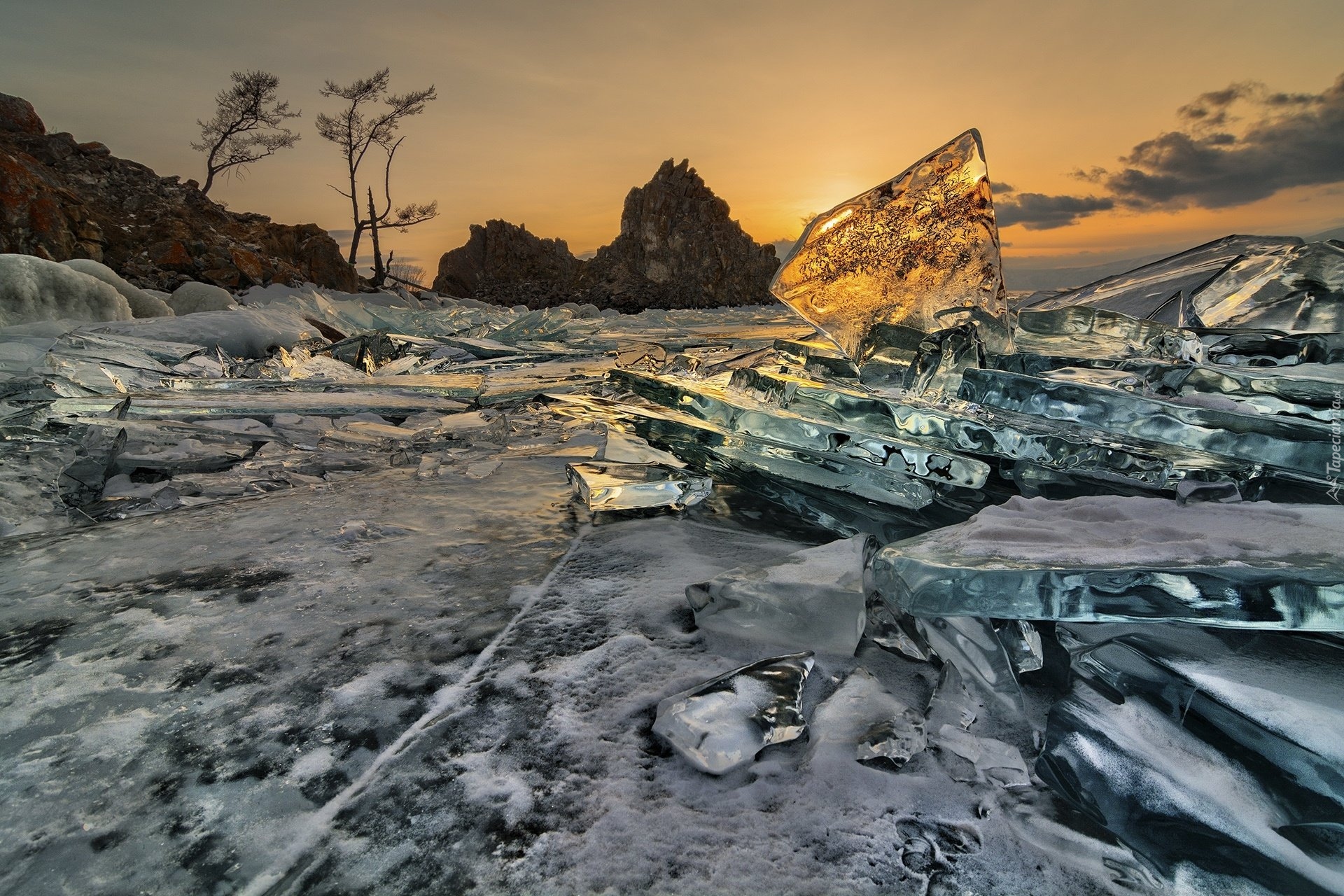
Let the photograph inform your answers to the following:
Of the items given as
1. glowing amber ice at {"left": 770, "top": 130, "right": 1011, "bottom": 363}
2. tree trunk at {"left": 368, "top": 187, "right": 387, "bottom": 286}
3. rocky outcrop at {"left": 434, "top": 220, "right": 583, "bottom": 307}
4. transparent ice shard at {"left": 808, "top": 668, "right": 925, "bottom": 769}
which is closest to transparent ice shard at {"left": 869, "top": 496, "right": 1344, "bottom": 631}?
transparent ice shard at {"left": 808, "top": 668, "right": 925, "bottom": 769}

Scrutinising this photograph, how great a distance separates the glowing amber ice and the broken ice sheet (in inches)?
40.5

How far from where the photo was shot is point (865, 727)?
67cm

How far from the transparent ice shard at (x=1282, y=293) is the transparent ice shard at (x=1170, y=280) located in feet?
0.33

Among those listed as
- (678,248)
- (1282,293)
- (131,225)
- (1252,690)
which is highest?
(678,248)

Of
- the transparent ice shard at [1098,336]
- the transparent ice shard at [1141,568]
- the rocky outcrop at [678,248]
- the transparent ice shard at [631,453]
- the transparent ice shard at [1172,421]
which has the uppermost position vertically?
the rocky outcrop at [678,248]

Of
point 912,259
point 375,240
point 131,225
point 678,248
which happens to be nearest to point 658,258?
point 678,248

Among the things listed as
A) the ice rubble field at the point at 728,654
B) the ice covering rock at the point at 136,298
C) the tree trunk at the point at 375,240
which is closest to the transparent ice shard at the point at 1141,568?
the ice rubble field at the point at 728,654

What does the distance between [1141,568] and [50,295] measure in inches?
271

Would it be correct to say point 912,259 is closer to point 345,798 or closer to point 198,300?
point 345,798

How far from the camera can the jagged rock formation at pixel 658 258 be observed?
41812 mm

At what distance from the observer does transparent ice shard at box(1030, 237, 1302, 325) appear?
8.51ft

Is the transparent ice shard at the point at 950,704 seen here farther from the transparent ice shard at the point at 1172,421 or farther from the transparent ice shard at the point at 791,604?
A: the transparent ice shard at the point at 1172,421

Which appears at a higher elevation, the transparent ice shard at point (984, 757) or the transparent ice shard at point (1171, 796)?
the transparent ice shard at point (1171, 796)

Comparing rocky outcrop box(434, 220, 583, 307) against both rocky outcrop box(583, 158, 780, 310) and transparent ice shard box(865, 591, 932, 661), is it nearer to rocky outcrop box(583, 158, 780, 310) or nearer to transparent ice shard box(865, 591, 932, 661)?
rocky outcrop box(583, 158, 780, 310)
